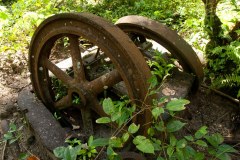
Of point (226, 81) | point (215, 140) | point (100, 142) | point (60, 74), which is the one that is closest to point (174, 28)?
point (226, 81)

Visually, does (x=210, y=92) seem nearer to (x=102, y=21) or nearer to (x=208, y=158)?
(x=208, y=158)

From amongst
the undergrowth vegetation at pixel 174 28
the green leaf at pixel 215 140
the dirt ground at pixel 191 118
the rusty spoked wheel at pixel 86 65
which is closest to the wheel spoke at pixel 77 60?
the rusty spoked wheel at pixel 86 65

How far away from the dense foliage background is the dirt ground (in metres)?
0.23

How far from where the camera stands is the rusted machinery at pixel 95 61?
2268mm

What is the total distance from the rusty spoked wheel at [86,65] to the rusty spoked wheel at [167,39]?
0.48 meters

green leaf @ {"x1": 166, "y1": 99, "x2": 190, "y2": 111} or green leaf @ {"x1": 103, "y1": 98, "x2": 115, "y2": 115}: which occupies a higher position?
green leaf @ {"x1": 103, "y1": 98, "x2": 115, "y2": 115}

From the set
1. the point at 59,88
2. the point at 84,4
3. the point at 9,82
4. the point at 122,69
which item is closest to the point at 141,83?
the point at 122,69

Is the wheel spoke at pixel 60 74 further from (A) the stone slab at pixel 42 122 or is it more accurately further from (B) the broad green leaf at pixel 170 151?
(B) the broad green leaf at pixel 170 151

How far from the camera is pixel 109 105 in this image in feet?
6.31

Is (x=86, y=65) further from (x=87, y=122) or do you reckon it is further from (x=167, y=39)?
(x=167, y=39)

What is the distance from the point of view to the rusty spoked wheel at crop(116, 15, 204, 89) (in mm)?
2891

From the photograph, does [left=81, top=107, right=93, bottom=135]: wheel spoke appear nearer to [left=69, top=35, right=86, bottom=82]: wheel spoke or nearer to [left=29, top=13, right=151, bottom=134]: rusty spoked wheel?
[left=29, top=13, right=151, bottom=134]: rusty spoked wheel

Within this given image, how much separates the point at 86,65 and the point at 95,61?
12 centimetres

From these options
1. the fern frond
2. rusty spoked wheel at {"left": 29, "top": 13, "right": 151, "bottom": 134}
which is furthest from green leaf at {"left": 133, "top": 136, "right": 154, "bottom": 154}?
the fern frond
